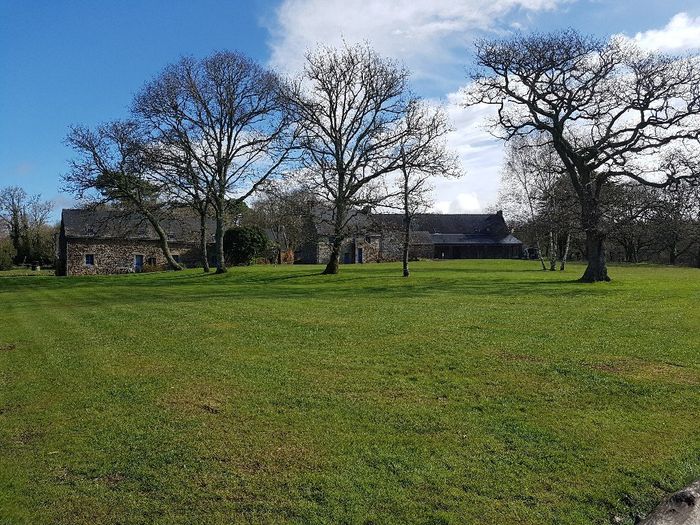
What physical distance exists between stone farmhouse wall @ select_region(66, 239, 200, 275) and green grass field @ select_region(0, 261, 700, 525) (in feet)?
140

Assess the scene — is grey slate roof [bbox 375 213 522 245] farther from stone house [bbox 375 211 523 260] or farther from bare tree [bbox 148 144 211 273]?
bare tree [bbox 148 144 211 273]

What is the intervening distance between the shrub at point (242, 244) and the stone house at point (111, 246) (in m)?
4.80

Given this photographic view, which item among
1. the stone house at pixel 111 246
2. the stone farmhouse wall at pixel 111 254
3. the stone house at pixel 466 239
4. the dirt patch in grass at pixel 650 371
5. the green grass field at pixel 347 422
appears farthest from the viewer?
the stone house at pixel 466 239

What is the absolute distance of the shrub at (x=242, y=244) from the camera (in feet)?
173

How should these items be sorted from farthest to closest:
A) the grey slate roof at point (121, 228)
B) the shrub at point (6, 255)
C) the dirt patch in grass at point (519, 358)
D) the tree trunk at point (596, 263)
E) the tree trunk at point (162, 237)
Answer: the shrub at point (6, 255), the grey slate roof at point (121, 228), the tree trunk at point (162, 237), the tree trunk at point (596, 263), the dirt patch in grass at point (519, 358)

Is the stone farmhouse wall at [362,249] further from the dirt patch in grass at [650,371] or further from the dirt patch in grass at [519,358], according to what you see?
the dirt patch in grass at [650,371]

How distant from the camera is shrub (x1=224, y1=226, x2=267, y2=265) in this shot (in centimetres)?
5281

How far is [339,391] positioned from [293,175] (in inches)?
1145

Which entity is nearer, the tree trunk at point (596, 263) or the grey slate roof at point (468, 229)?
the tree trunk at point (596, 263)

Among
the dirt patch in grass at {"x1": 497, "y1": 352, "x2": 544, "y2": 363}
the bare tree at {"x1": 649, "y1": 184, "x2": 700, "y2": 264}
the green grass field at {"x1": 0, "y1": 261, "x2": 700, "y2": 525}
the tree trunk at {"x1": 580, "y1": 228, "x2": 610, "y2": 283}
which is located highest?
the bare tree at {"x1": 649, "y1": 184, "x2": 700, "y2": 264}

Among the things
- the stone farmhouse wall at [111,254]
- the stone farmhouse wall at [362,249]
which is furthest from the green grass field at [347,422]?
the stone farmhouse wall at [362,249]

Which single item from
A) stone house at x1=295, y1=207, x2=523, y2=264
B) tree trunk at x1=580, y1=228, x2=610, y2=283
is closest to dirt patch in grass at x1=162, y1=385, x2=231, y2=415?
tree trunk at x1=580, y1=228, x2=610, y2=283

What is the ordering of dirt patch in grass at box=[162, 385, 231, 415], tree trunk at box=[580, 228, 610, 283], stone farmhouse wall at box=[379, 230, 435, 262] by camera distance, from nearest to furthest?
1. dirt patch in grass at box=[162, 385, 231, 415]
2. tree trunk at box=[580, 228, 610, 283]
3. stone farmhouse wall at box=[379, 230, 435, 262]

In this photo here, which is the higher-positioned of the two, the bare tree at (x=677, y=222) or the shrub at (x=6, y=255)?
the bare tree at (x=677, y=222)
